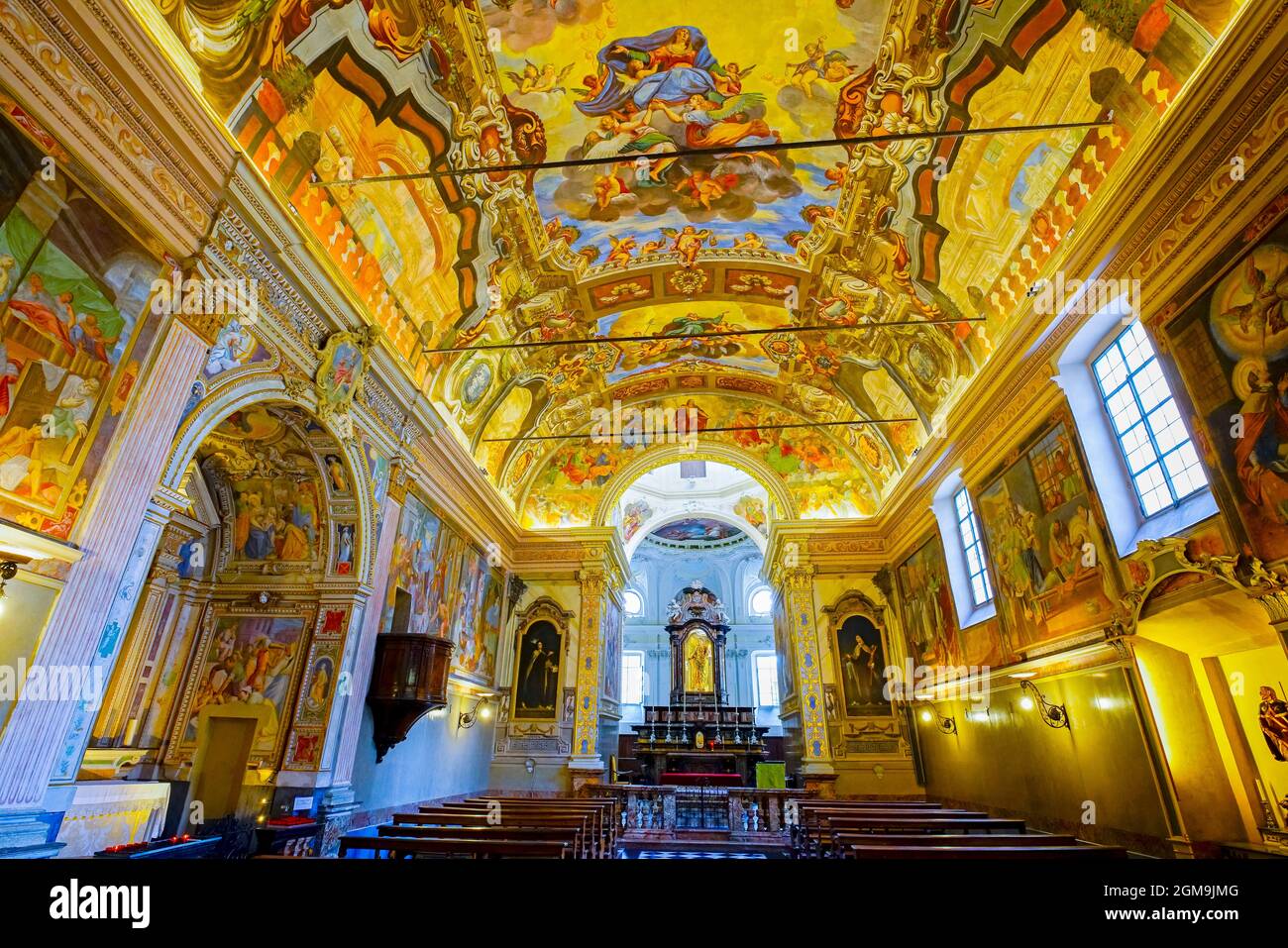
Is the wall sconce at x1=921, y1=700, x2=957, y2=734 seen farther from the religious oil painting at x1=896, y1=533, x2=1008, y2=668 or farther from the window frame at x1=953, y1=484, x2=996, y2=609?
the window frame at x1=953, y1=484, x2=996, y2=609

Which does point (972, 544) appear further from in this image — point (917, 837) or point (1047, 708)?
point (917, 837)

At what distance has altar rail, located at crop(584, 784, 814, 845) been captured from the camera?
39.4 ft

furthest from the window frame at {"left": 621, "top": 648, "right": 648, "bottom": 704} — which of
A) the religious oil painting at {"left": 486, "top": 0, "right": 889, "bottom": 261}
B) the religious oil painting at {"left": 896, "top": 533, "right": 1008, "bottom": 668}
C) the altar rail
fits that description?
the religious oil painting at {"left": 486, "top": 0, "right": 889, "bottom": 261}

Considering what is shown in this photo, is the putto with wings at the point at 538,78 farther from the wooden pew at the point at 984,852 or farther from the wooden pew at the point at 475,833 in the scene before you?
the wooden pew at the point at 984,852

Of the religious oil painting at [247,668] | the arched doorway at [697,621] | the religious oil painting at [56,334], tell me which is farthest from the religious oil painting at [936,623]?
the religious oil painting at [56,334]

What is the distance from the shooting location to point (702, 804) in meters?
13.7

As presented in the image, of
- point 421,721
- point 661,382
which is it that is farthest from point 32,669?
point 661,382

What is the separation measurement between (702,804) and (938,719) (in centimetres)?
559

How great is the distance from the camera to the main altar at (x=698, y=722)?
18203 millimetres

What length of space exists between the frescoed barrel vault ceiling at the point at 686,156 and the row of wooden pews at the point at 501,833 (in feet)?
23.3

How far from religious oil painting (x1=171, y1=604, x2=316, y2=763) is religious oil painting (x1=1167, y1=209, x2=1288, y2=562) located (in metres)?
11.4

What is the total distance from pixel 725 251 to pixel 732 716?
15554mm

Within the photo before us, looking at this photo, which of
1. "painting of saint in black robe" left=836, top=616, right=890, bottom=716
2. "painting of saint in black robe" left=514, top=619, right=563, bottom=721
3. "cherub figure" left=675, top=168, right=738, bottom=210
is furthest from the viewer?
"painting of saint in black robe" left=514, top=619, right=563, bottom=721
